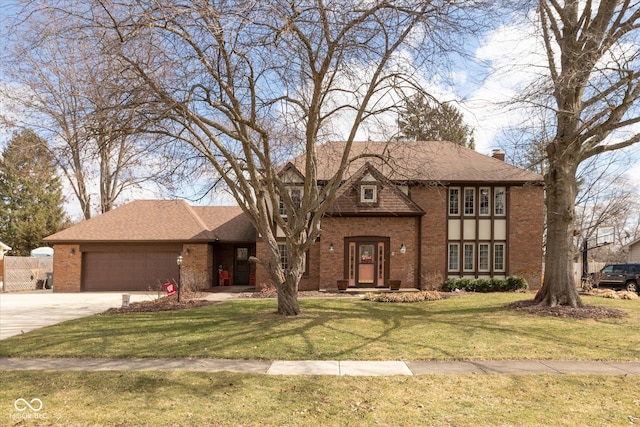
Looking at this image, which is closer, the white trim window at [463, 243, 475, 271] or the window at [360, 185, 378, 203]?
the window at [360, 185, 378, 203]

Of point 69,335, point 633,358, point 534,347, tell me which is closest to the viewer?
point 633,358

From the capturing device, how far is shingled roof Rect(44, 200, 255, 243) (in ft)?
79.3

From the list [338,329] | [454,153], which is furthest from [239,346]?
[454,153]

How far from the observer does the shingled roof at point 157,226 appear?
24.2 m

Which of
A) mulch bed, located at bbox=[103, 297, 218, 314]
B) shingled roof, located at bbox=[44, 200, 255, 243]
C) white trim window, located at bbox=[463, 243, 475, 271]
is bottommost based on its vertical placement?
mulch bed, located at bbox=[103, 297, 218, 314]

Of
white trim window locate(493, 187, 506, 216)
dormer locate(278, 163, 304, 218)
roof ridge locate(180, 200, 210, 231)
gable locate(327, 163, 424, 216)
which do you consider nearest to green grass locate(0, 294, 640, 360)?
gable locate(327, 163, 424, 216)

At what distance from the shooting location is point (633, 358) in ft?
27.3

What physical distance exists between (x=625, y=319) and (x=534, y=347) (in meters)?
5.48

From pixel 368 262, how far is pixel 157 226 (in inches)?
482

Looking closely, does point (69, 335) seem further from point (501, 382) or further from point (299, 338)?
point (501, 382)

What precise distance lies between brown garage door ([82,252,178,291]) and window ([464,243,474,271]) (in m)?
15.7

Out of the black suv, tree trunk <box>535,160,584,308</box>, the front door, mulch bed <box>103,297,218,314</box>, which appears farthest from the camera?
the front door

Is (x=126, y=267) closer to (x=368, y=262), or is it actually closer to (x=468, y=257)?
(x=368, y=262)

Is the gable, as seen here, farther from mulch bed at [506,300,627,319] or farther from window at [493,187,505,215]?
mulch bed at [506,300,627,319]
